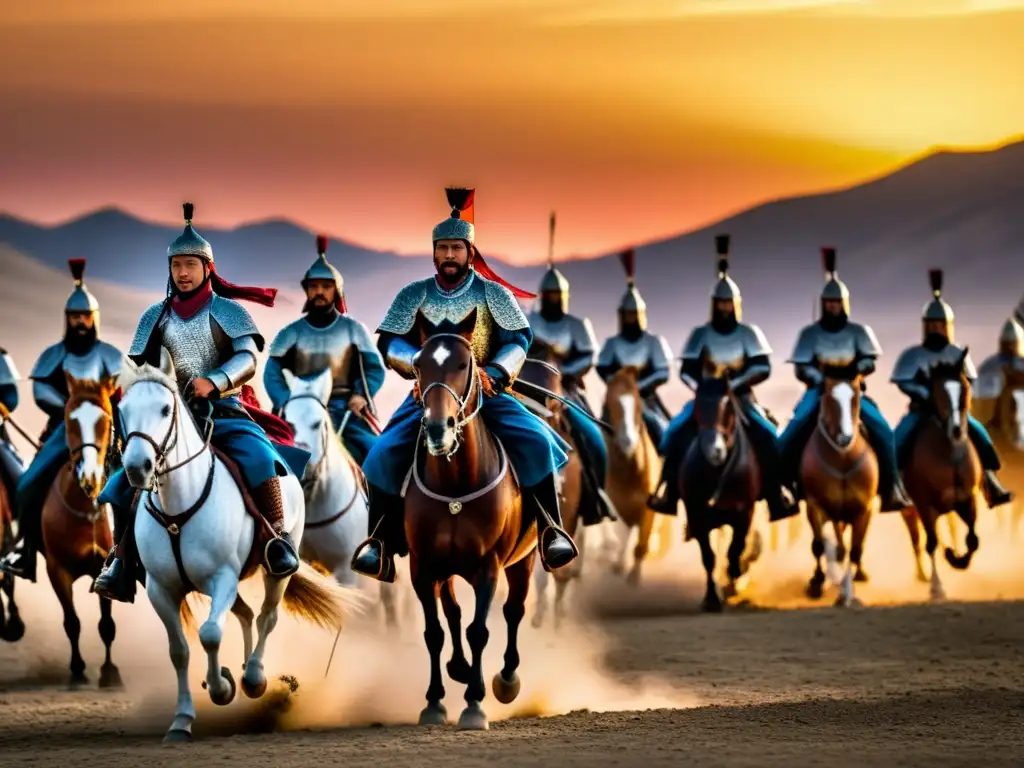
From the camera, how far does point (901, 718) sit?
14.1 metres

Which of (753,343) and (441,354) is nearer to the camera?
(441,354)

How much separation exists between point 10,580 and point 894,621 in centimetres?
851

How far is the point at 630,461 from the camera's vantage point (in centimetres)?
2628

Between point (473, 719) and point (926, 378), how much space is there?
13616mm

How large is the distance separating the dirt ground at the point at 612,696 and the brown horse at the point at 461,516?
0.54m

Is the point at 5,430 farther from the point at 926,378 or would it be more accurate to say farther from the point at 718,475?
the point at 926,378

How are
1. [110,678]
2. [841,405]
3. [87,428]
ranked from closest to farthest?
[87,428] → [110,678] → [841,405]

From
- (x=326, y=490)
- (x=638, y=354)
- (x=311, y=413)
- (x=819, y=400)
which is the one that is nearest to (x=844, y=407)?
(x=819, y=400)

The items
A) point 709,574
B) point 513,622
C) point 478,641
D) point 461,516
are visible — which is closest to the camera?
point 478,641

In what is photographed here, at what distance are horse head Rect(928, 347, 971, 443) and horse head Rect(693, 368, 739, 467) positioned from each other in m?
2.82

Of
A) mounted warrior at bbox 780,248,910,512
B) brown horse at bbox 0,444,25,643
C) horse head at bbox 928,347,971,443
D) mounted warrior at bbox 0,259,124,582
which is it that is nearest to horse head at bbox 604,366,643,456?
mounted warrior at bbox 780,248,910,512

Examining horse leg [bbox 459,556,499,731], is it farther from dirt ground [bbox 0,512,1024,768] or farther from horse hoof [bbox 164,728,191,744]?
horse hoof [bbox 164,728,191,744]

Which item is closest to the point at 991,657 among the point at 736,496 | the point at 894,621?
the point at 894,621

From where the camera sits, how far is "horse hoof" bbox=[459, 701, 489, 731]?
13.4 m
